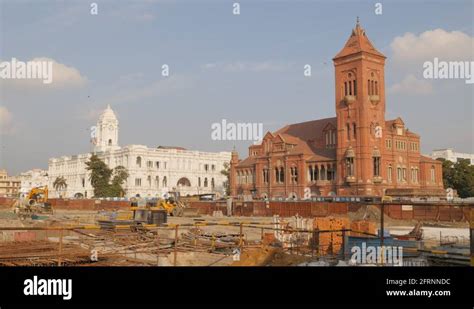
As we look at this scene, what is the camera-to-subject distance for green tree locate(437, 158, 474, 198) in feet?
266

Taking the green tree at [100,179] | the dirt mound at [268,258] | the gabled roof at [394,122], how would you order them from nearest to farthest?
the dirt mound at [268,258]
the gabled roof at [394,122]
the green tree at [100,179]

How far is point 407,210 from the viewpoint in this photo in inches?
1623

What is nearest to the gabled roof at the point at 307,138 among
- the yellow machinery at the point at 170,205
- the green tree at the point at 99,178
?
the green tree at the point at 99,178

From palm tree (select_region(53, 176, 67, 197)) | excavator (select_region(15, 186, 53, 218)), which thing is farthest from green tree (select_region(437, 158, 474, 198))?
palm tree (select_region(53, 176, 67, 197))

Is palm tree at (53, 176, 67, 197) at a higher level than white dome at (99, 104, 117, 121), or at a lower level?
lower

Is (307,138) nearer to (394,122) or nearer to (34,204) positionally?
(394,122)

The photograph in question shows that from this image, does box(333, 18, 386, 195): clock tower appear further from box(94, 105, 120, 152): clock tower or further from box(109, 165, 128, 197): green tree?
box(94, 105, 120, 152): clock tower

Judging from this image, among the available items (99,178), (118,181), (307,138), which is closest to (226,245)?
(307,138)

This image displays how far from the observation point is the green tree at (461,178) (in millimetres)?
81062

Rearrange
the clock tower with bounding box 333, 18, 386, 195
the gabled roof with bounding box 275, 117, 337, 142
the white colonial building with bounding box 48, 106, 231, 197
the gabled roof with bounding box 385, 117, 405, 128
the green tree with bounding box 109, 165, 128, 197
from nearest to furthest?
1. the clock tower with bounding box 333, 18, 386, 195
2. the gabled roof with bounding box 385, 117, 405, 128
3. the gabled roof with bounding box 275, 117, 337, 142
4. the green tree with bounding box 109, 165, 128, 197
5. the white colonial building with bounding box 48, 106, 231, 197

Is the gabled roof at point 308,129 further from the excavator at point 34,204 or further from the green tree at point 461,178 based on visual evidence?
the excavator at point 34,204
